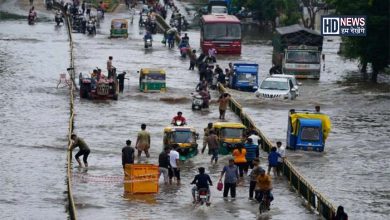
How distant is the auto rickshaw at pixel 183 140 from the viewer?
4744cm

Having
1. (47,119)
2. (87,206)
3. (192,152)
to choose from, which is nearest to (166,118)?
(47,119)

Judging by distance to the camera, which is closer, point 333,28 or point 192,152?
point 192,152

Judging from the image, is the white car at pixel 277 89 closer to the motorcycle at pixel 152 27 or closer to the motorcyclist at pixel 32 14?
the motorcycle at pixel 152 27

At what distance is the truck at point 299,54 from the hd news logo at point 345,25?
1.79m

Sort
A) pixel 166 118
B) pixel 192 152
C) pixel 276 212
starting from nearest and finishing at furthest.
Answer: pixel 276 212 → pixel 192 152 → pixel 166 118

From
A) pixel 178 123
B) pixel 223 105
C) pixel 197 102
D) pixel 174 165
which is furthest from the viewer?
pixel 197 102

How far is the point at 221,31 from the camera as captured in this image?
88500 millimetres

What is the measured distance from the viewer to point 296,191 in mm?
42656

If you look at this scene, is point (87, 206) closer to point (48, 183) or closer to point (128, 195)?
point (128, 195)

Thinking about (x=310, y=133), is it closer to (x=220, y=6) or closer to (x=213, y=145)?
(x=213, y=145)

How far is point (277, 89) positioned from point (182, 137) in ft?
65.1

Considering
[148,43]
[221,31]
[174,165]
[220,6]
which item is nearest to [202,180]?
[174,165]

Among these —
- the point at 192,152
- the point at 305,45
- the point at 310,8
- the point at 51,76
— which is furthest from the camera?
the point at 310,8

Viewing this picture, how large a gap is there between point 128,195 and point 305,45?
4014 cm
